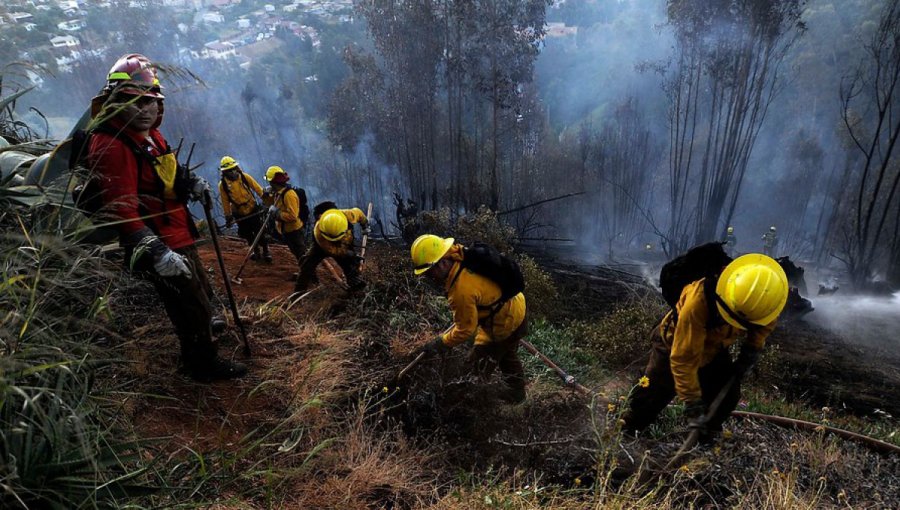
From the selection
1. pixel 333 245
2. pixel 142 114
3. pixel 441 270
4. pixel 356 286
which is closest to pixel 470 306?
pixel 441 270

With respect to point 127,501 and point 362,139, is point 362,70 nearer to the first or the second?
point 362,139

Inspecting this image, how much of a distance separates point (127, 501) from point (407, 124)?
81.7 feet

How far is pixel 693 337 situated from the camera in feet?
9.87

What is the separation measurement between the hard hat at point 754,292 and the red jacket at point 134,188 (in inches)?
130

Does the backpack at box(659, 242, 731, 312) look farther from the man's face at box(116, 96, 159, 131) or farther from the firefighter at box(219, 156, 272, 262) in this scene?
the firefighter at box(219, 156, 272, 262)

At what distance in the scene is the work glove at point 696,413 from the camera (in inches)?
123

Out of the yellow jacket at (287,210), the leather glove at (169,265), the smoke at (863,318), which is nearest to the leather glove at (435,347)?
the leather glove at (169,265)

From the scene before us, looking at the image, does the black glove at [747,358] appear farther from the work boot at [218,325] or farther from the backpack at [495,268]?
the work boot at [218,325]

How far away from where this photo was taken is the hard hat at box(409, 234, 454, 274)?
11.5 feet

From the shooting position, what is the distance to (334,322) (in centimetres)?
458

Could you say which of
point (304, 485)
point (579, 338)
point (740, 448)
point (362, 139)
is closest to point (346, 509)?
point (304, 485)

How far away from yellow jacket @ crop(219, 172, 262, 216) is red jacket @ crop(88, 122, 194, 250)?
3895 mm

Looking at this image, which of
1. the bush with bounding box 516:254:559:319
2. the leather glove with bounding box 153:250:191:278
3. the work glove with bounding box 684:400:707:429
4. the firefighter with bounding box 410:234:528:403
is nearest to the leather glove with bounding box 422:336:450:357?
the firefighter with bounding box 410:234:528:403

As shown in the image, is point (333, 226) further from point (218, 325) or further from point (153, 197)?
point (153, 197)
